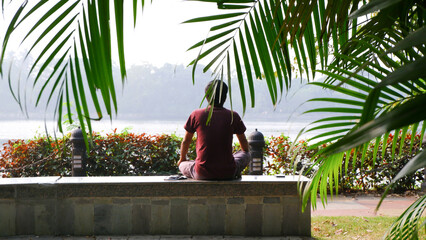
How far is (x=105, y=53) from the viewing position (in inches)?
44.8

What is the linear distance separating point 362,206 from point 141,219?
4.13 metres

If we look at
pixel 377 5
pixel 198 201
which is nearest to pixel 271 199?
pixel 198 201

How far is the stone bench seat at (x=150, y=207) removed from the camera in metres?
5.53

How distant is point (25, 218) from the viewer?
5.53 m

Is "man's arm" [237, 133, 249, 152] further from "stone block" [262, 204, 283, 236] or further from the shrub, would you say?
the shrub

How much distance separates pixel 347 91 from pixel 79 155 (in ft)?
21.4

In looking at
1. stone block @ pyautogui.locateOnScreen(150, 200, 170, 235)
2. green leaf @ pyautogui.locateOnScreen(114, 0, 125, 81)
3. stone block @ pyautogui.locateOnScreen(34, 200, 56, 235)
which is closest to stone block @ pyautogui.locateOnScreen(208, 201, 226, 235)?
stone block @ pyautogui.locateOnScreen(150, 200, 170, 235)

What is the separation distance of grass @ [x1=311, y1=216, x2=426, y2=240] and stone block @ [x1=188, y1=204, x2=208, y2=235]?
133 cm

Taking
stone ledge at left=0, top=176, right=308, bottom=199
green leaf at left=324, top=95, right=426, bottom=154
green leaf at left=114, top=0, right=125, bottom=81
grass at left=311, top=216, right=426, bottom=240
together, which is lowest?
grass at left=311, top=216, right=426, bottom=240

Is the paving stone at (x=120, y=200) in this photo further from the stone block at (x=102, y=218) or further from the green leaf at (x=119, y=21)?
the green leaf at (x=119, y=21)

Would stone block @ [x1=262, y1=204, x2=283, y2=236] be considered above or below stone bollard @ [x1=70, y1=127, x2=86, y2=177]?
below

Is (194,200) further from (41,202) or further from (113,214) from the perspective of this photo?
(41,202)

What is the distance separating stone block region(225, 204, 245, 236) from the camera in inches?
222

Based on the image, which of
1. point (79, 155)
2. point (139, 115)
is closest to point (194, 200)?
point (79, 155)
